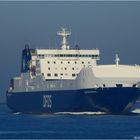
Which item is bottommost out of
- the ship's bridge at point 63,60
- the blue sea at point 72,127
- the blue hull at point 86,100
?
the blue sea at point 72,127

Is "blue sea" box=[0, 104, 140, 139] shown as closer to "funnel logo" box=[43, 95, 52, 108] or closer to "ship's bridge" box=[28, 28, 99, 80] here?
"funnel logo" box=[43, 95, 52, 108]

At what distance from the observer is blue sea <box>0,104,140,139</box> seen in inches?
2785

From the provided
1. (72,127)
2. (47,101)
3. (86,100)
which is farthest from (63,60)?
(72,127)

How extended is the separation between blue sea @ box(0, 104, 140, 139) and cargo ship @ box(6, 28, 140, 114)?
116 centimetres

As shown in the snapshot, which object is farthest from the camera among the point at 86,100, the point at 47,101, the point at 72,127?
the point at 47,101

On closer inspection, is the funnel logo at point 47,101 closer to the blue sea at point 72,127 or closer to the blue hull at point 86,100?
the blue hull at point 86,100

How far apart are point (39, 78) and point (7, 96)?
39.2 feet

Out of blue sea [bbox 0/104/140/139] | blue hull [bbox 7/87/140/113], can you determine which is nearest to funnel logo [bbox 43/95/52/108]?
blue hull [bbox 7/87/140/113]

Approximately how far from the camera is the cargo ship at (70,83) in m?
90.8

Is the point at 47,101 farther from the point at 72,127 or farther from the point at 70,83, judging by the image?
the point at 72,127

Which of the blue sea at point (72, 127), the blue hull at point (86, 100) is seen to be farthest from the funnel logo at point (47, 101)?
the blue sea at point (72, 127)

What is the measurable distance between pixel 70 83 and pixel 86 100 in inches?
128

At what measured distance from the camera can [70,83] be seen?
9500cm

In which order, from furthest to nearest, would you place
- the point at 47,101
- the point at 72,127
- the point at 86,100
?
1. the point at 47,101
2. the point at 86,100
3. the point at 72,127
